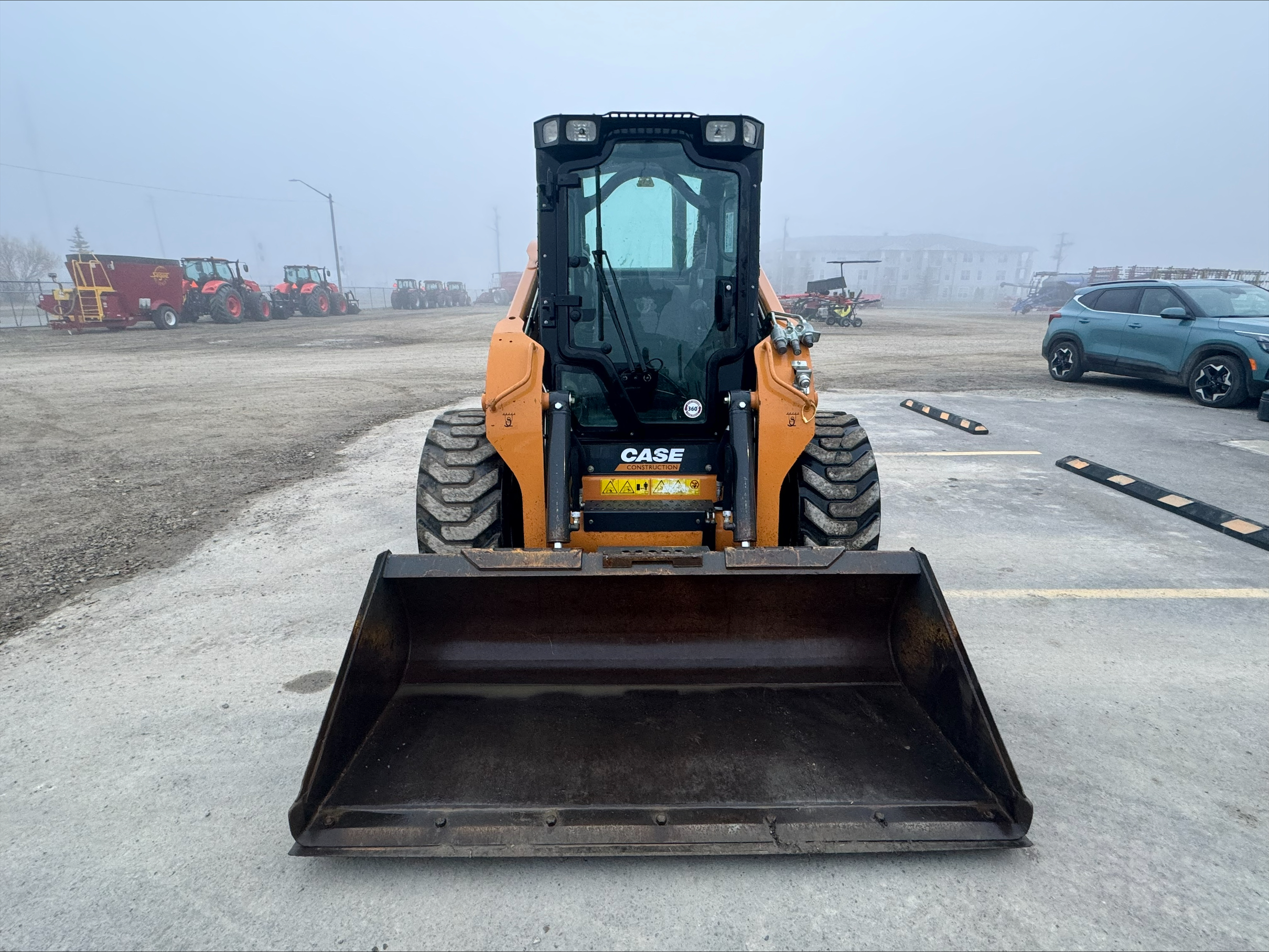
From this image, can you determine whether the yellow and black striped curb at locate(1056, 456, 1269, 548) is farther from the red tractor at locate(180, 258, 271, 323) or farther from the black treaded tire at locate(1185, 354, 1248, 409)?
the red tractor at locate(180, 258, 271, 323)

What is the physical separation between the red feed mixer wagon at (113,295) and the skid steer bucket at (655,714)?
2762 centimetres

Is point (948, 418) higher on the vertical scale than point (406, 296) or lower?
lower

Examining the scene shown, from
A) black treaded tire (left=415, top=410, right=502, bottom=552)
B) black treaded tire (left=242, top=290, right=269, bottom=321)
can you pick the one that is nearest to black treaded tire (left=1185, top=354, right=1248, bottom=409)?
black treaded tire (left=415, top=410, right=502, bottom=552)

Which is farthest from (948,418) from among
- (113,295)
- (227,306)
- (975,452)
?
(227,306)

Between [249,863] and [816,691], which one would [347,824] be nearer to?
[249,863]

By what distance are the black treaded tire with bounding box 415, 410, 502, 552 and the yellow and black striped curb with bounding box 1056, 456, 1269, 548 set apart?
18.2 ft

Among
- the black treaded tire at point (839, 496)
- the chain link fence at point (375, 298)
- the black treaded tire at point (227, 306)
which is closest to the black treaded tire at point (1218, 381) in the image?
the black treaded tire at point (839, 496)

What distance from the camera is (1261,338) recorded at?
9844 millimetres

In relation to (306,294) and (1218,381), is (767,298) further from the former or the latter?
(306,294)

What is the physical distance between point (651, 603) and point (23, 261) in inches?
3590

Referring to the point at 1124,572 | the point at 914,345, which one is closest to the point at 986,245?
the point at 914,345

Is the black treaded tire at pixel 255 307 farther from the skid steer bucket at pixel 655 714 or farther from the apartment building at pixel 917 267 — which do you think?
the apartment building at pixel 917 267

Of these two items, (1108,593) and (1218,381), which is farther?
(1218,381)

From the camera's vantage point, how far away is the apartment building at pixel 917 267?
90688mm
